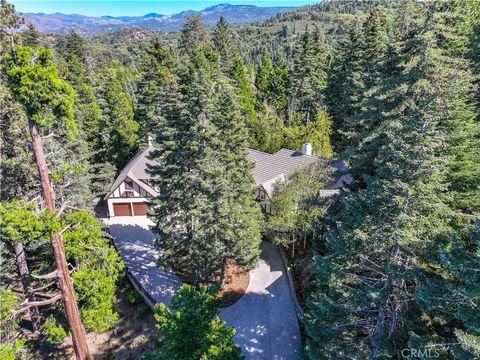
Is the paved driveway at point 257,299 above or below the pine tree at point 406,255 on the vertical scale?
below

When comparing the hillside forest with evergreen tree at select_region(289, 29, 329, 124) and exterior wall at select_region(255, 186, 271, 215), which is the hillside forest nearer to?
exterior wall at select_region(255, 186, 271, 215)

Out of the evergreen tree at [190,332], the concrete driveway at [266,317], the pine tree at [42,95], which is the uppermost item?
the pine tree at [42,95]

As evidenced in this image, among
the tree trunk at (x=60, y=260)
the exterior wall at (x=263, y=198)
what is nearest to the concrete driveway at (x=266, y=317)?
the exterior wall at (x=263, y=198)

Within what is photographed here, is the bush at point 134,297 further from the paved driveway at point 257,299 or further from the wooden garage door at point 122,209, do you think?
the wooden garage door at point 122,209

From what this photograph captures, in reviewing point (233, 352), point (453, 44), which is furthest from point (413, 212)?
point (453, 44)

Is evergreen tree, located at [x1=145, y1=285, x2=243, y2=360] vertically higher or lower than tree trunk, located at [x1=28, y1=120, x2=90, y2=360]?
lower

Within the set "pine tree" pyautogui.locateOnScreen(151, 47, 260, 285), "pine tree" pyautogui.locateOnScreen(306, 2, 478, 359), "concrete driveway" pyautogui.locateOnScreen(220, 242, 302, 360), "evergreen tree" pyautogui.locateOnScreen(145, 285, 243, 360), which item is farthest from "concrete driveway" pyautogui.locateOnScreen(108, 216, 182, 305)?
"pine tree" pyautogui.locateOnScreen(306, 2, 478, 359)
